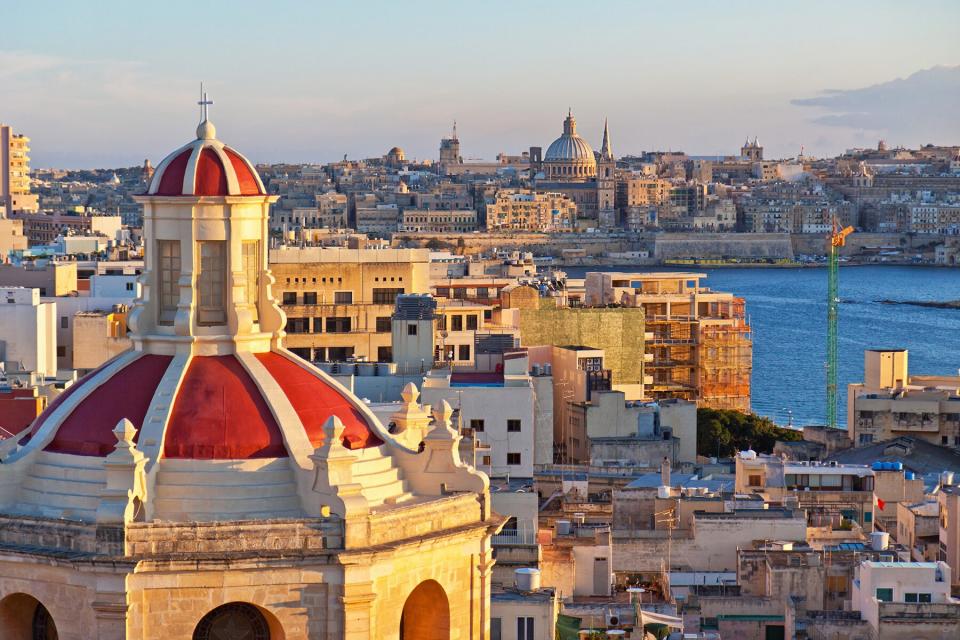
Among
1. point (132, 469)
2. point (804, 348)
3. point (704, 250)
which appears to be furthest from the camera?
point (704, 250)

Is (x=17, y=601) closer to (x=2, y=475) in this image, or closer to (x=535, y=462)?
(x=2, y=475)

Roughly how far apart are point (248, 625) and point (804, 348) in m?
64.6

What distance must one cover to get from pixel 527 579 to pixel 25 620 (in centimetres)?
576

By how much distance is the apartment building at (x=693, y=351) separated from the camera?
4006cm

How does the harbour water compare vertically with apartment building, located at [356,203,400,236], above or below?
below

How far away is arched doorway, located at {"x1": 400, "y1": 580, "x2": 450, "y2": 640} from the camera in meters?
6.97

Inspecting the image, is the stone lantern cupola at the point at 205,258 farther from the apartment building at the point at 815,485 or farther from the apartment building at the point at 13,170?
the apartment building at the point at 13,170

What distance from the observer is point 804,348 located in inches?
2771

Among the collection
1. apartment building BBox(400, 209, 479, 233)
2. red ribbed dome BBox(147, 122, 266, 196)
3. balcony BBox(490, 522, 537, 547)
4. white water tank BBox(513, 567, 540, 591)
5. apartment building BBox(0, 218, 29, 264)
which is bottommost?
apartment building BBox(400, 209, 479, 233)

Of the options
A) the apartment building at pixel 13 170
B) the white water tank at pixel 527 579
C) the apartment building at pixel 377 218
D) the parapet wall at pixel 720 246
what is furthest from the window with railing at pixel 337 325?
the parapet wall at pixel 720 246

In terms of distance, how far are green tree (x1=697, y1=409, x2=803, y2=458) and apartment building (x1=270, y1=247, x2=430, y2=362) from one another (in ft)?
15.0

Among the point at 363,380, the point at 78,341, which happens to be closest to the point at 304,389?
the point at 363,380

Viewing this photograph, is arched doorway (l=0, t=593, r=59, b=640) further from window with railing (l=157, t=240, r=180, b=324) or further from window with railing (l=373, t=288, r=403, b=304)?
window with railing (l=373, t=288, r=403, b=304)

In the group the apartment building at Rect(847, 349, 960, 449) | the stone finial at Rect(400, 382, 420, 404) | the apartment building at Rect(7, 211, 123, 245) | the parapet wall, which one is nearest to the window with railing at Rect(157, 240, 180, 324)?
the stone finial at Rect(400, 382, 420, 404)
